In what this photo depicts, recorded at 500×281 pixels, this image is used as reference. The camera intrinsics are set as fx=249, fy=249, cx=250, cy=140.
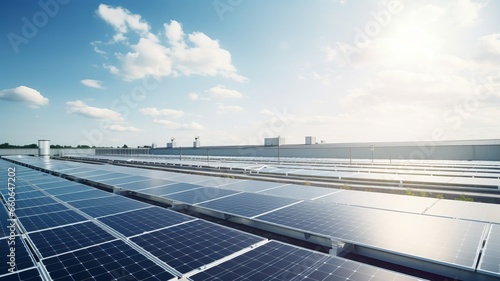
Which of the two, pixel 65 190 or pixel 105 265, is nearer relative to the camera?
pixel 105 265

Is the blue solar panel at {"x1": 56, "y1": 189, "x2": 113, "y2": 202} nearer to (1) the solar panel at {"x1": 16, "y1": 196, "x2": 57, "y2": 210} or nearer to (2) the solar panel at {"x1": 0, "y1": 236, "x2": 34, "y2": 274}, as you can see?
(1) the solar panel at {"x1": 16, "y1": 196, "x2": 57, "y2": 210}

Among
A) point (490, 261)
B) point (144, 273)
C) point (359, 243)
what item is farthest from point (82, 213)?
point (490, 261)

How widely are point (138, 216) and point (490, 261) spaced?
8439 millimetres

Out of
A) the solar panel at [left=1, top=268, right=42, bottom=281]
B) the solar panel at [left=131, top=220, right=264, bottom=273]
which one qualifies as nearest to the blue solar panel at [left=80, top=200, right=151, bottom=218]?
the solar panel at [left=131, top=220, right=264, bottom=273]

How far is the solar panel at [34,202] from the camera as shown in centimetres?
936

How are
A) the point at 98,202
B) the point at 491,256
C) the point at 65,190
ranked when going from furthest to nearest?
the point at 65,190, the point at 98,202, the point at 491,256

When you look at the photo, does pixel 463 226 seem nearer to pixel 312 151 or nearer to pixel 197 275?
pixel 197 275

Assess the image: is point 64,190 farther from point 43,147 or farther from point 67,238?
point 43,147

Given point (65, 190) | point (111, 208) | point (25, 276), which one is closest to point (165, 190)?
point (111, 208)

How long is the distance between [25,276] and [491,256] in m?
8.02

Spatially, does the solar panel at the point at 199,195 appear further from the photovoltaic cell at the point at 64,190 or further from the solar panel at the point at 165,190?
the photovoltaic cell at the point at 64,190

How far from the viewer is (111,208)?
8.80 metres

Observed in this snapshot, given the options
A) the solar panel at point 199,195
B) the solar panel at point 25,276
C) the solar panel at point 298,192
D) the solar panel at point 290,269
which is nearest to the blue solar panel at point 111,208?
the solar panel at point 199,195

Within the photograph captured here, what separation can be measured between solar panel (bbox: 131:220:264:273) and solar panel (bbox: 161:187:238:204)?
116 inches
